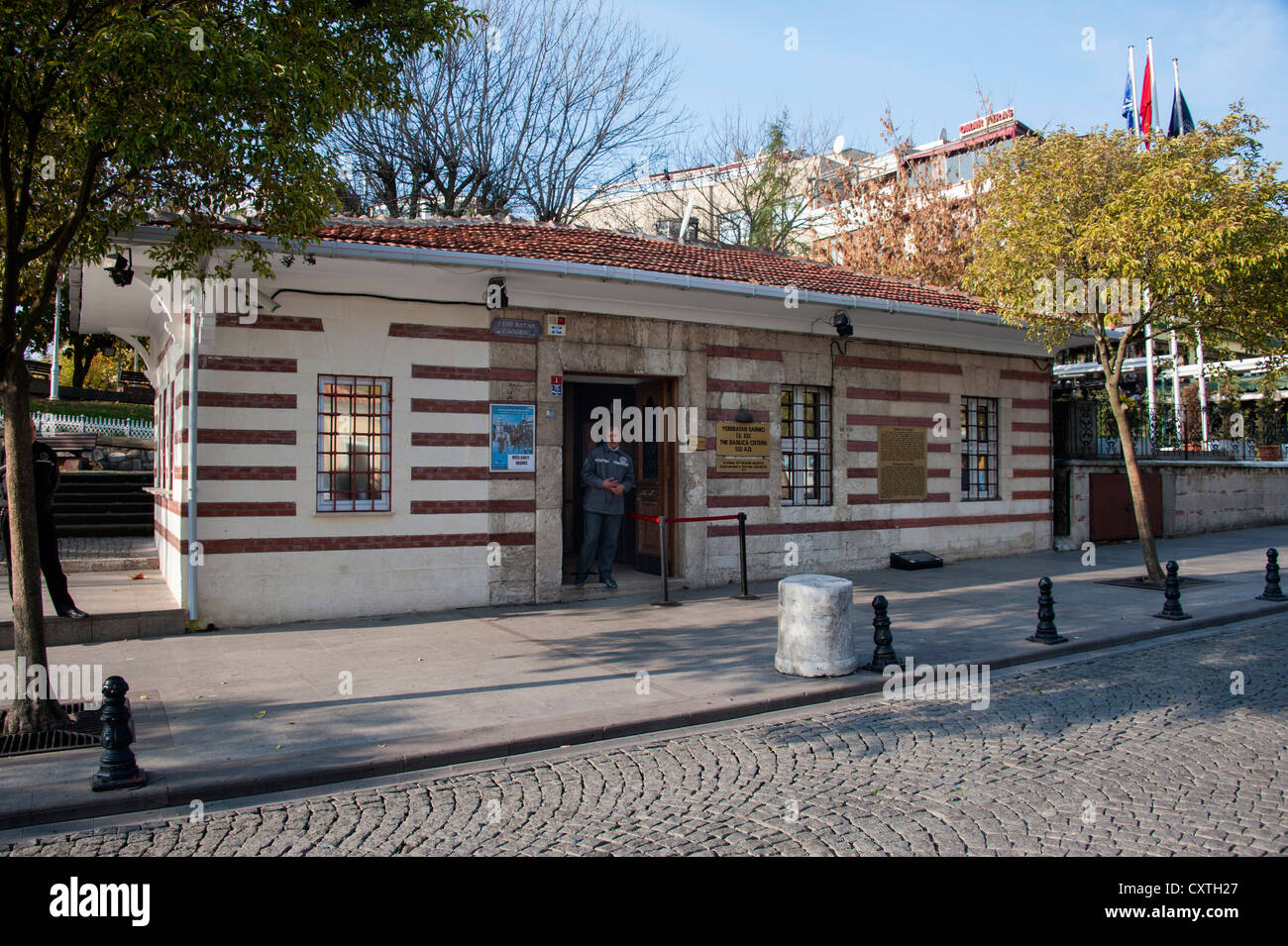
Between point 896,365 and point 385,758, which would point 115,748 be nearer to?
point 385,758

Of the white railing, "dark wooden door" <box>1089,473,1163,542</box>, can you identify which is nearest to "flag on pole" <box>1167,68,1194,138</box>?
"dark wooden door" <box>1089,473,1163,542</box>

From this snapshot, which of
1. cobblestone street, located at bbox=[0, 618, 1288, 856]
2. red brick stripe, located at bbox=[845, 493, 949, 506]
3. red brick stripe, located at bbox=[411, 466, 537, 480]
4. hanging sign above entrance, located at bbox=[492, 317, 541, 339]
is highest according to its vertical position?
hanging sign above entrance, located at bbox=[492, 317, 541, 339]

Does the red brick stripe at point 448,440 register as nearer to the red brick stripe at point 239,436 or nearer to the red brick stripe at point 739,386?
the red brick stripe at point 239,436

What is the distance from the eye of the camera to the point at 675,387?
40.9ft

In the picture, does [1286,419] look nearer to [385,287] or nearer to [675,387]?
[675,387]

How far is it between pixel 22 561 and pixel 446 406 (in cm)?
527

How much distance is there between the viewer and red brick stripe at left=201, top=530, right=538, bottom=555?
9.73 metres

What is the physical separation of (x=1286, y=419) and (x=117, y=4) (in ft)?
94.6

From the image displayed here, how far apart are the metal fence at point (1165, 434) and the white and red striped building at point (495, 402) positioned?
3.31 meters

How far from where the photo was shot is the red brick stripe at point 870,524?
12844mm

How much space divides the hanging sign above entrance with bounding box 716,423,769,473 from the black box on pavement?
2.83m

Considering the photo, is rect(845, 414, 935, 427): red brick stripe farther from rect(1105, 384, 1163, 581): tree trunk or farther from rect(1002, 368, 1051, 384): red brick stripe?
rect(1105, 384, 1163, 581): tree trunk

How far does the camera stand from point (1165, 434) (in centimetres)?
2006

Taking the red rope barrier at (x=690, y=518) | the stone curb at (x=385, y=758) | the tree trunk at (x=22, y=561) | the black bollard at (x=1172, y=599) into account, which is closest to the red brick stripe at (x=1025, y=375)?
the black bollard at (x=1172, y=599)
